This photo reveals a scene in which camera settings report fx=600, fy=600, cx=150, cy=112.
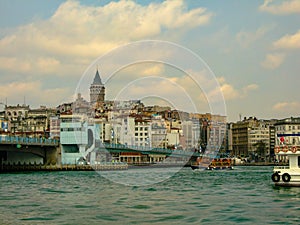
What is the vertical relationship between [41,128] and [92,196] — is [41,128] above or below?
above

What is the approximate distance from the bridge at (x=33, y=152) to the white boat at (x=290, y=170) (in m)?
45.5

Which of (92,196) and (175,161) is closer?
(92,196)

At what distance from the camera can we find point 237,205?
29.6 metres

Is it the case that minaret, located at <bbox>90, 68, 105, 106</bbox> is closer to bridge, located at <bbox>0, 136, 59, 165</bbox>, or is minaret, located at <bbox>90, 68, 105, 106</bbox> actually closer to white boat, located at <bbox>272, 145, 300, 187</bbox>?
bridge, located at <bbox>0, 136, 59, 165</bbox>

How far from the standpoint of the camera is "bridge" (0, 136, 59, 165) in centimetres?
8219

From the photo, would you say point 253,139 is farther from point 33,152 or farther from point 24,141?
point 24,141

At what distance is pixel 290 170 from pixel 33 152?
53155mm

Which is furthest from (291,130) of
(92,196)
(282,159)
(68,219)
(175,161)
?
(68,219)

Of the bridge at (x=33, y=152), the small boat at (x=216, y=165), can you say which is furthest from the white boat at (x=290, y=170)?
the small boat at (x=216, y=165)

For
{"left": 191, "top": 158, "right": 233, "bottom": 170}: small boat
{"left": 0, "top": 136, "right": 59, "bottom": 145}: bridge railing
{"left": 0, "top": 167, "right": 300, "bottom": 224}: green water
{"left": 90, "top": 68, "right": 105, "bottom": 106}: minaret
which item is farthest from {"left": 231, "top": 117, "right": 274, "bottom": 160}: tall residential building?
{"left": 0, "top": 167, "right": 300, "bottom": 224}: green water

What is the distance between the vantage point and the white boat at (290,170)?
4003 cm

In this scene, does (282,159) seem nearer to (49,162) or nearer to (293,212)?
(49,162)

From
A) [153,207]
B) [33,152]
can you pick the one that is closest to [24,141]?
[33,152]

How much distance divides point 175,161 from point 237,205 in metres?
105
